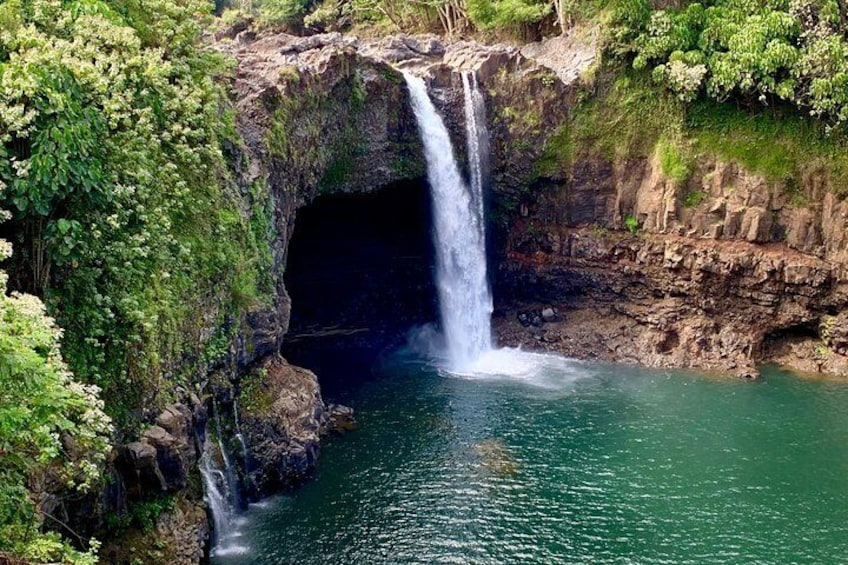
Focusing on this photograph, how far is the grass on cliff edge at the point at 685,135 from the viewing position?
29406 millimetres

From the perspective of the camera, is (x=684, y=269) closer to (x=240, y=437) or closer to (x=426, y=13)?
(x=240, y=437)

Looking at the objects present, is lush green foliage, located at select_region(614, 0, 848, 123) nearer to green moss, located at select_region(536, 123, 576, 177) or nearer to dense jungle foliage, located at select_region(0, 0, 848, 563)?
Result: dense jungle foliage, located at select_region(0, 0, 848, 563)

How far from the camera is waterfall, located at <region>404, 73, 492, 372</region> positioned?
31.0 meters

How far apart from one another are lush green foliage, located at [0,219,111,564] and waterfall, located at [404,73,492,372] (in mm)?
21235

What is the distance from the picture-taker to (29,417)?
359 inches

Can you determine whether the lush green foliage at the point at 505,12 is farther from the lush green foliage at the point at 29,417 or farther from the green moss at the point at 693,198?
the lush green foliage at the point at 29,417

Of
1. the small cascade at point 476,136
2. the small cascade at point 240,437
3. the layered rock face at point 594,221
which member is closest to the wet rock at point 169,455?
the small cascade at point 240,437

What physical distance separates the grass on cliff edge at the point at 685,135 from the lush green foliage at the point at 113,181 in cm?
1759

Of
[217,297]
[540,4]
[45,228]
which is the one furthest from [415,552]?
[540,4]

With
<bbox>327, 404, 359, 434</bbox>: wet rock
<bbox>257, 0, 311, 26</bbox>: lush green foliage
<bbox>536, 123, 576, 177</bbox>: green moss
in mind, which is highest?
<bbox>257, 0, 311, 26</bbox>: lush green foliage

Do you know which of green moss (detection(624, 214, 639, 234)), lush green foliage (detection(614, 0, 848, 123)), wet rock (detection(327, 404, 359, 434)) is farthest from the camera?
green moss (detection(624, 214, 639, 234))

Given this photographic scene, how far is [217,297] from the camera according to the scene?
18.8 metres

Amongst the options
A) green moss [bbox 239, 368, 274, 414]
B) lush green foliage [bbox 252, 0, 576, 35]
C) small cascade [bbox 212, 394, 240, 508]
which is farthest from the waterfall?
small cascade [bbox 212, 394, 240, 508]

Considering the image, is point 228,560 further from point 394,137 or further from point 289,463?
point 394,137
